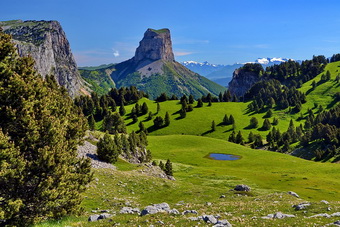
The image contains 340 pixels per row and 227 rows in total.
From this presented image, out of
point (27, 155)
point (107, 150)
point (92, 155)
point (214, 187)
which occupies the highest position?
point (27, 155)

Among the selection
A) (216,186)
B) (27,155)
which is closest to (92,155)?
(216,186)

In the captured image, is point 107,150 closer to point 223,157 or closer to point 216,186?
point 216,186

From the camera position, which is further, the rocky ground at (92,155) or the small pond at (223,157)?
the small pond at (223,157)

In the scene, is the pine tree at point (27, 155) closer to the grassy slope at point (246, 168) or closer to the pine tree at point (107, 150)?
the pine tree at point (107, 150)

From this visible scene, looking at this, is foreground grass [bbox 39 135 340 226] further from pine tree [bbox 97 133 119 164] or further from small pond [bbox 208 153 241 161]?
small pond [bbox 208 153 241 161]

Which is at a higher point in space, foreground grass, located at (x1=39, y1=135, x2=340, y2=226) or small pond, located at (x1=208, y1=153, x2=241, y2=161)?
foreground grass, located at (x1=39, y1=135, x2=340, y2=226)

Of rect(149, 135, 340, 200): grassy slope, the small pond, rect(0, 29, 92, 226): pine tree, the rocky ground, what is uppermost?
rect(0, 29, 92, 226): pine tree

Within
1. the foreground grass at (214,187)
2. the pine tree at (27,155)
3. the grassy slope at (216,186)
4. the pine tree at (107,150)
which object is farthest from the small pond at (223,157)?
the pine tree at (27,155)

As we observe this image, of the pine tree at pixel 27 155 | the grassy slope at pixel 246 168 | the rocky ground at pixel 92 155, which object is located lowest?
the grassy slope at pixel 246 168

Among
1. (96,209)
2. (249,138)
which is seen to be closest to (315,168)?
(249,138)

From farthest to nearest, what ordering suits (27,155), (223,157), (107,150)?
(223,157), (107,150), (27,155)

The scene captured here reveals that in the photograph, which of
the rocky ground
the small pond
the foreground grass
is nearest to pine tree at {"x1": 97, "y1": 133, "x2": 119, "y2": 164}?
the rocky ground

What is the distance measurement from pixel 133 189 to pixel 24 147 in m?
29.6

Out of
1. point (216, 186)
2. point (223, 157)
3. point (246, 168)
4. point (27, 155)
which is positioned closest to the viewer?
point (27, 155)
